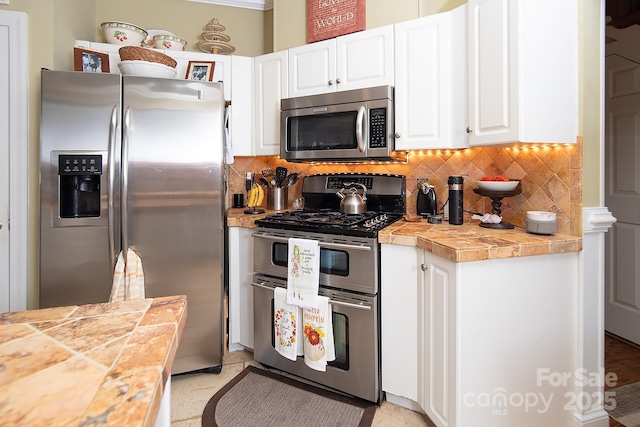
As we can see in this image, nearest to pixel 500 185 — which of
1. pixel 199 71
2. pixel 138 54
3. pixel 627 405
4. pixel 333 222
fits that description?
pixel 333 222

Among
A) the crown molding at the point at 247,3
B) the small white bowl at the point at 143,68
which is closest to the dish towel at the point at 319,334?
the small white bowl at the point at 143,68

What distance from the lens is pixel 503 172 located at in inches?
86.5

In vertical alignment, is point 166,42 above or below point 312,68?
above

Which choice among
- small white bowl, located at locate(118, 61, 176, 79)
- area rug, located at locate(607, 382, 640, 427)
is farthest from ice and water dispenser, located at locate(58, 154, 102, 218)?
area rug, located at locate(607, 382, 640, 427)

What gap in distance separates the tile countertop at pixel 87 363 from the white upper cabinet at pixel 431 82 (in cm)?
171

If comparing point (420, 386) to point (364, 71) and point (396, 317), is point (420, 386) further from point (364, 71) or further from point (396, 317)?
point (364, 71)

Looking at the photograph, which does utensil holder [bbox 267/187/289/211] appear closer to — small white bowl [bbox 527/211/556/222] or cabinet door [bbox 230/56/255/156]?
cabinet door [bbox 230/56/255/156]

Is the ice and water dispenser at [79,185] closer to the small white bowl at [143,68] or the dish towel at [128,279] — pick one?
the dish towel at [128,279]

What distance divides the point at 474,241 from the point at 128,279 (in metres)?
1.80

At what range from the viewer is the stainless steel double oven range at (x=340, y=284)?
1.94 meters

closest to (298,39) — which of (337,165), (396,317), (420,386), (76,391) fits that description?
(337,165)

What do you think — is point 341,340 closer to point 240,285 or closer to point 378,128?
point 240,285

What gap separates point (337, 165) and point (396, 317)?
130cm

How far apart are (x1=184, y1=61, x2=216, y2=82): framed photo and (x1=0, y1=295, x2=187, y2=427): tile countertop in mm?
2037
